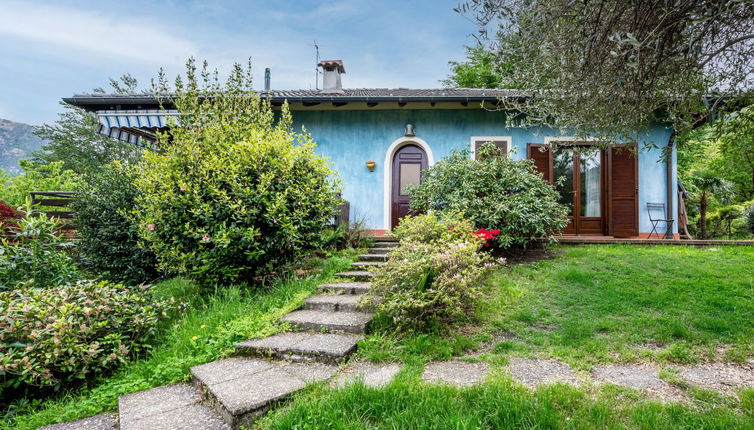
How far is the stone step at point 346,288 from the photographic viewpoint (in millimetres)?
4418

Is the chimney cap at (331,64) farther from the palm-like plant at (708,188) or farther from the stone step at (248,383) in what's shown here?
the palm-like plant at (708,188)

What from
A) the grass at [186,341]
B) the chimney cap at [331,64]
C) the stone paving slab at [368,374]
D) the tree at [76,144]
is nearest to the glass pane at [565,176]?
the chimney cap at [331,64]

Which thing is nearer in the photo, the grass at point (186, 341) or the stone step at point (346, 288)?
the grass at point (186, 341)

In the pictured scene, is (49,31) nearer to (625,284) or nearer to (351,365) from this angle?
(351,365)

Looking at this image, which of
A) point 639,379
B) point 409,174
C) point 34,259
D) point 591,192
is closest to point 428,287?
point 639,379

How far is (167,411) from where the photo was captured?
231 cm

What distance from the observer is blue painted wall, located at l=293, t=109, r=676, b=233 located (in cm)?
829

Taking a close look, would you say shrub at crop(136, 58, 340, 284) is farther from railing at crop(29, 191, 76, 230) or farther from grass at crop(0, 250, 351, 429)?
railing at crop(29, 191, 76, 230)

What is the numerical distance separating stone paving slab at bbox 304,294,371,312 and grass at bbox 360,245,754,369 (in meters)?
0.61

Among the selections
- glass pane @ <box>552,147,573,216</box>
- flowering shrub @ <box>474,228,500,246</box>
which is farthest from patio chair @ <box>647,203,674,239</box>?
flowering shrub @ <box>474,228,500,246</box>

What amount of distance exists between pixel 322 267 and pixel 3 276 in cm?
351

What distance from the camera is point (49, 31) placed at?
34.4 feet

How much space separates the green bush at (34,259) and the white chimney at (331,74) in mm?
6703

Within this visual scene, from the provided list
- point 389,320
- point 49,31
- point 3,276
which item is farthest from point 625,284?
point 49,31
